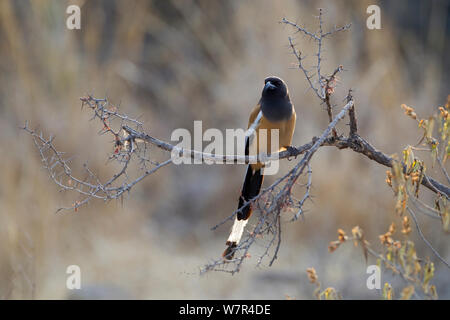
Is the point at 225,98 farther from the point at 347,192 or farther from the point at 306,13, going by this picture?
the point at 347,192

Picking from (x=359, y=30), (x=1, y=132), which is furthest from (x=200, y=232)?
(x=359, y=30)

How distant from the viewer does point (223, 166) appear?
698cm

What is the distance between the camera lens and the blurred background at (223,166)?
5543mm

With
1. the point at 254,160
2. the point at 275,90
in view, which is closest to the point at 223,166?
the point at 275,90

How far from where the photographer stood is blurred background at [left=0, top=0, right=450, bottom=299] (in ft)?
18.2

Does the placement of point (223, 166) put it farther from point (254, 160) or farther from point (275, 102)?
point (254, 160)

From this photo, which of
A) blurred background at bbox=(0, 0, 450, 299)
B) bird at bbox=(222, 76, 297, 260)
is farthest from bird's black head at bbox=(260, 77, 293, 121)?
blurred background at bbox=(0, 0, 450, 299)

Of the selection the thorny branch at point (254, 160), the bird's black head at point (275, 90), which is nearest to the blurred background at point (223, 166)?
the bird's black head at point (275, 90)

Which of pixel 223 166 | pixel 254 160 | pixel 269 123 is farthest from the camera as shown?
pixel 223 166

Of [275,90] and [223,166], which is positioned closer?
[275,90]

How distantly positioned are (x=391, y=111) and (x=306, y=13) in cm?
128

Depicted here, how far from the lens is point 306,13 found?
588 cm

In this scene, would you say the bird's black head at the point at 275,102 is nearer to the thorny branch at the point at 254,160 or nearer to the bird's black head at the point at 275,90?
the bird's black head at the point at 275,90

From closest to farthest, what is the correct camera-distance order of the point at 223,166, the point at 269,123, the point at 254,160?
the point at 254,160, the point at 269,123, the point at 223,166
